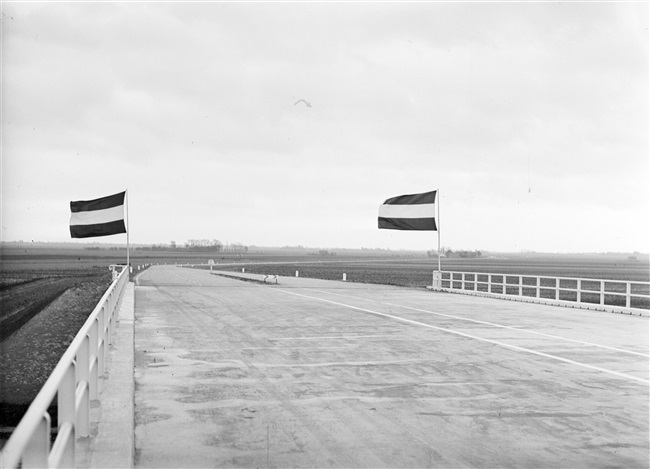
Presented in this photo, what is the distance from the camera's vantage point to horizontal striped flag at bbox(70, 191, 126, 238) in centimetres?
2739

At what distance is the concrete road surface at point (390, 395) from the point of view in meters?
6.28

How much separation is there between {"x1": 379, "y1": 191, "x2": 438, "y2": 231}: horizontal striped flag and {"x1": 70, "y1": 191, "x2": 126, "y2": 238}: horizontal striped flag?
50.4ft

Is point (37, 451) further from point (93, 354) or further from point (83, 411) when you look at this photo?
point (93, 354)

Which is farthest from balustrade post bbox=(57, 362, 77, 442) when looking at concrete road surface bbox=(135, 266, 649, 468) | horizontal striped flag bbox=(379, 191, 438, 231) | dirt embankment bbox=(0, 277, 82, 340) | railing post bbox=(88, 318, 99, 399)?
horizontal striped flag bbox=(379, 191, 438, 231)

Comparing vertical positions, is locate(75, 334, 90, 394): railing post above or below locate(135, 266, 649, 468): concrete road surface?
above

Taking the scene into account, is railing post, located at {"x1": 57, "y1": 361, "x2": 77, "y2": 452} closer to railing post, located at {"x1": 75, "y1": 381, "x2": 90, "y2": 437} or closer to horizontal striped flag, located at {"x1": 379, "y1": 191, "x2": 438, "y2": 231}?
railing post, located at {"x1": 75, "y1": 381, "x2": 90, "y2": 437}

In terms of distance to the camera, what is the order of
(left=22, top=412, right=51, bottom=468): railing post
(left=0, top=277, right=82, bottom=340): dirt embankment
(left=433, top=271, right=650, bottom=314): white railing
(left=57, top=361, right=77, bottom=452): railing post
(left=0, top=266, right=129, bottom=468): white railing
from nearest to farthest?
(left=0, top=266, right=129, bottom=468): white railing → (left=22, top=412, right=51, bottom=468): railing post → (left=57, top=361, right=77, bottom=452): railing post → (left=433, top=271, right=650, bottom=314): white railing → (left=0, top=277, right=82, bottom=340): dirt embankment

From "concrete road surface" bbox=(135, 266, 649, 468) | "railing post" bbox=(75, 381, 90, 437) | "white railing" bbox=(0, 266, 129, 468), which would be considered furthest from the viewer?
"concrete road surface" bbox=(135, 266, 649, 468)

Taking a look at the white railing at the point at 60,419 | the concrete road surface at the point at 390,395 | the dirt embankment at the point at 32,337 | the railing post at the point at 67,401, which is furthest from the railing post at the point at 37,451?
the dirt embankment at the point at 32,337

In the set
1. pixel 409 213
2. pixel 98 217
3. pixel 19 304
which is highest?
pixel 409 213

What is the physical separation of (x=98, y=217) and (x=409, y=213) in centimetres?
1655

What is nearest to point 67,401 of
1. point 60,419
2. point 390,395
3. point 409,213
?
point 60,419

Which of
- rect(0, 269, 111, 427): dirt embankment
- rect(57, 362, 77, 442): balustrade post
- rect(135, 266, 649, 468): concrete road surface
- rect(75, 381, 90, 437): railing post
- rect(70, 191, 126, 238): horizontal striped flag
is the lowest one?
rect(0, 269, 111, 427): dirt embankment

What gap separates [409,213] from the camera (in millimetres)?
37438
